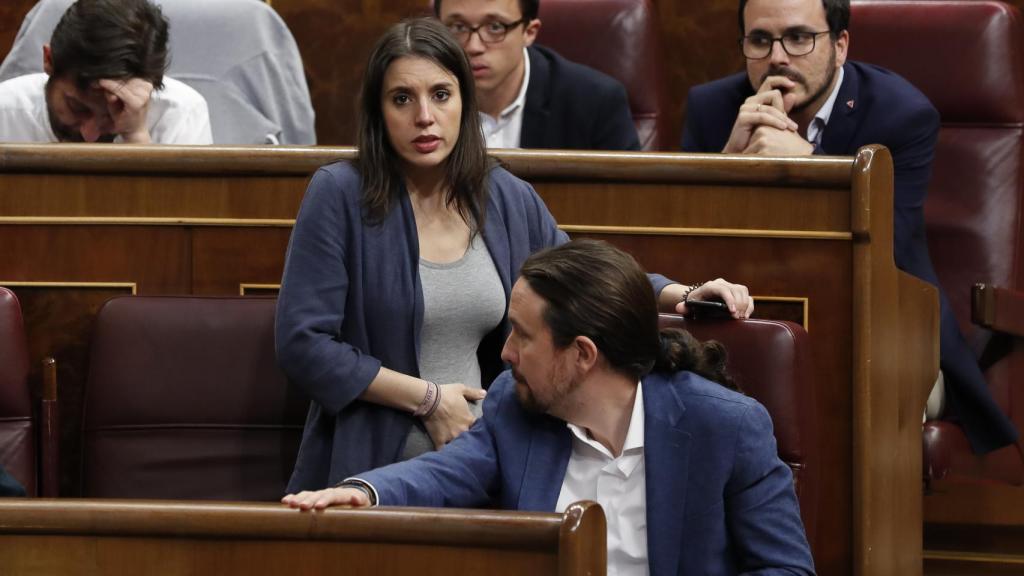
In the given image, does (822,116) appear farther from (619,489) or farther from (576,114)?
(619,489)

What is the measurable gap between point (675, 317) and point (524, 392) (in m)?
0.16

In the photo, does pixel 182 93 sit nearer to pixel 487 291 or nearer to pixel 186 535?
pixel 487 291

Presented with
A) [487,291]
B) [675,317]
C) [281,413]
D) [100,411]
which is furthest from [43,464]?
[675,317]

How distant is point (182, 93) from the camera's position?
129 centimetres

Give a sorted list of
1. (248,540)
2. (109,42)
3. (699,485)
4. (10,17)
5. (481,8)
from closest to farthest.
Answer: (248,540) → (699,485) → (109,42) → (481,8) → (10,17)

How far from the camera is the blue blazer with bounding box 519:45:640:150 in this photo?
132 centimetres

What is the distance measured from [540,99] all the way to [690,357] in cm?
57

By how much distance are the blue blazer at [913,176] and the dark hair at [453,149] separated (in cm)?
37

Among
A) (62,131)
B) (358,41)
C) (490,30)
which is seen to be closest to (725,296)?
(490,30)

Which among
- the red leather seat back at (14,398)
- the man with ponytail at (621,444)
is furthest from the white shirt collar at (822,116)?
the red leather seat back at (14,398)

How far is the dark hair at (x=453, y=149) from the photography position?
94 cm

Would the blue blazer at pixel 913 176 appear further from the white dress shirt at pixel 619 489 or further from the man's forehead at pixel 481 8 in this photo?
the white dress shirt at pixel 619 489

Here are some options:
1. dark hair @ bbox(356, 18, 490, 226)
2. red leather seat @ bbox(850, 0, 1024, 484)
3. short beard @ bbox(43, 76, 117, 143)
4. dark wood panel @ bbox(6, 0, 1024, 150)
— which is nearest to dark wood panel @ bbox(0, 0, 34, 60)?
dark wood panel @ bbox(6, 0, 1024, 150)

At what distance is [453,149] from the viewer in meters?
0.96
